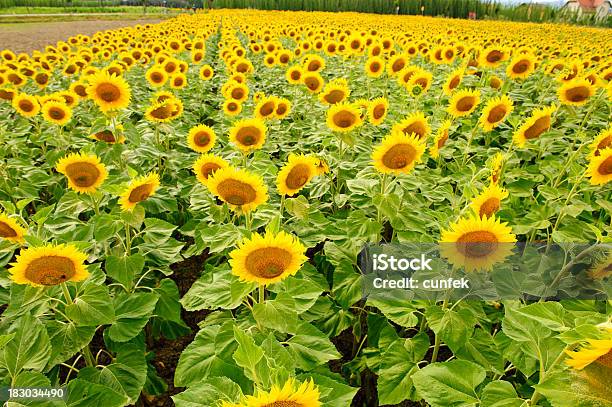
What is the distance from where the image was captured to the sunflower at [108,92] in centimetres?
354

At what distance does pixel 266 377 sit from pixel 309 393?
302 mm

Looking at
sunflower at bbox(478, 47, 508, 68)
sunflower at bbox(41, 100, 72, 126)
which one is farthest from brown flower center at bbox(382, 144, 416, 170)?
sunflower at bbox(478, 47, 508, 68)

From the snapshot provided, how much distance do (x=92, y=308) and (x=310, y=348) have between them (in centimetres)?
109

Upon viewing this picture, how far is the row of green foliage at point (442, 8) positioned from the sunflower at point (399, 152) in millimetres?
32657

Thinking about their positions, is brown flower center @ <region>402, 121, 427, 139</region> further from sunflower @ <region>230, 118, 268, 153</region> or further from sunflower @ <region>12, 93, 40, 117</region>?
sunflower @ <region>12, 93, 40, 117</region>

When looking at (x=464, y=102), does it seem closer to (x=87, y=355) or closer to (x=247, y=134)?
(x=247, y=134)

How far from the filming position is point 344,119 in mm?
3193

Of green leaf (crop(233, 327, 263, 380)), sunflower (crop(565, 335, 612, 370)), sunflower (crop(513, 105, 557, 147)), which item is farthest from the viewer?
sunflower (crop(513, 105, 557, 147))

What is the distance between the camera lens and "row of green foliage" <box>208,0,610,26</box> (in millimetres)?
31781

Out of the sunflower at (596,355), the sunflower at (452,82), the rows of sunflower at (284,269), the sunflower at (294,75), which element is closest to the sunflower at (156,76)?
the rows of sunflower at (284,269)

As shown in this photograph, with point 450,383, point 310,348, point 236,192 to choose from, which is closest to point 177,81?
point 236,192

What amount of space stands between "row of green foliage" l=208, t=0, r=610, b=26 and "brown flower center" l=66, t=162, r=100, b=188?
32.9 meters

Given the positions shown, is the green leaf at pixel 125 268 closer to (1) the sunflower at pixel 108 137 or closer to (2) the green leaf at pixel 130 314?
(2) the green leaf at pixel 130 314

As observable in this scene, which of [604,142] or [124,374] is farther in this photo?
[604,142]
